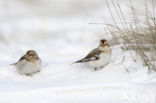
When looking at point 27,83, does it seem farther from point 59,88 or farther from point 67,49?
point 67,49

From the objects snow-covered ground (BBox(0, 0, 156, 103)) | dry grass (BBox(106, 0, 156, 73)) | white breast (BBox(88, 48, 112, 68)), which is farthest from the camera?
white breast (BBox(88, 48, 112, 68))

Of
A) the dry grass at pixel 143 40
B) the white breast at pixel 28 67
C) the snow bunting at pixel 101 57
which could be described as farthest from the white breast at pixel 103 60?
the white breast at pixel 28 67

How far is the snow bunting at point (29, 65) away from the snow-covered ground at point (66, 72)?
0.28 feet

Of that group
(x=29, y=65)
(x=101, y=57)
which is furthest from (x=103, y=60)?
(x=29, y=65)

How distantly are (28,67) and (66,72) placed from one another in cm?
52

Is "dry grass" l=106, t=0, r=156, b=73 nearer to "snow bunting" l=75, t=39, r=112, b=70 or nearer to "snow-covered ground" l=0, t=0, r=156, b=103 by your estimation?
"snow-covered ground" l=0, t=0, r=156, b=103

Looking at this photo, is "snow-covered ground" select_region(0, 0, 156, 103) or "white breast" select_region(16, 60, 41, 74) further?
"white breast" select_region(16, 60, 41, 74)

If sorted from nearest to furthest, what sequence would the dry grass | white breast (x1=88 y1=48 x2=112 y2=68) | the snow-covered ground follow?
the snow-covered ground
the dry grass
white breast (x1=88 y1=48 x2=112 y2=68)

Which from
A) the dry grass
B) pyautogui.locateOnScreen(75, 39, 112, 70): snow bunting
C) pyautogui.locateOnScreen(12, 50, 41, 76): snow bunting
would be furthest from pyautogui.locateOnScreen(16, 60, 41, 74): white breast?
the dry grass

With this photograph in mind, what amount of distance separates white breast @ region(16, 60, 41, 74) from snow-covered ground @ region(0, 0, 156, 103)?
8cm

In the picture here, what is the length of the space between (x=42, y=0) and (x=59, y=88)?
7709mm

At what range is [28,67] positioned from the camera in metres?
6.42

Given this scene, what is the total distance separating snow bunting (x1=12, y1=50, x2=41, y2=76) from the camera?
639 cm

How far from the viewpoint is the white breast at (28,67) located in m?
6.39
